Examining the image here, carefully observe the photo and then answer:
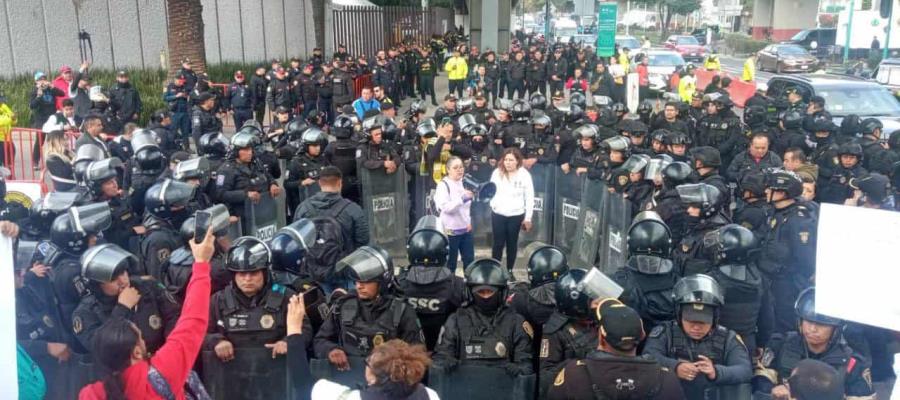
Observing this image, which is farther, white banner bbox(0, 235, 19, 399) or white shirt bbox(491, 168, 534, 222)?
white shirt bbox(491, 168, 534, 222)

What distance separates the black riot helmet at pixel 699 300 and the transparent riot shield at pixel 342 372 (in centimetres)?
188

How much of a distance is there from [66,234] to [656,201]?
5186 millimetres

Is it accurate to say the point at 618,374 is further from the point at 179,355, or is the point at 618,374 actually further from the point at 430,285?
the point at 179,355

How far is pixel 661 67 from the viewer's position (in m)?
28.1

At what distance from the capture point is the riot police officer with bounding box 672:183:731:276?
238 inches

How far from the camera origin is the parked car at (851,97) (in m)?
14.7

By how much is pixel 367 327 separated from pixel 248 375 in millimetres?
756

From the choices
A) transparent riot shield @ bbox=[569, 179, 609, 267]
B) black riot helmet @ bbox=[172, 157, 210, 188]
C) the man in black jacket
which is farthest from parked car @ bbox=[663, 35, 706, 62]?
black riot helmet @ bbox=[172, 157, 210, 188]

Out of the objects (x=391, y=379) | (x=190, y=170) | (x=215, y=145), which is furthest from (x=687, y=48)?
(x=391, y=379)

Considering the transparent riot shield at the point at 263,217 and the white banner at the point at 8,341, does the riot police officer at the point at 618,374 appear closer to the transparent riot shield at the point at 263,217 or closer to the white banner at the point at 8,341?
the white banner at the point at 8,341

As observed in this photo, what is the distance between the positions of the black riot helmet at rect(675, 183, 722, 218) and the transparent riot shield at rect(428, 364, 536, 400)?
2.60 meters

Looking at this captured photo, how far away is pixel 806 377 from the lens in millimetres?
3549

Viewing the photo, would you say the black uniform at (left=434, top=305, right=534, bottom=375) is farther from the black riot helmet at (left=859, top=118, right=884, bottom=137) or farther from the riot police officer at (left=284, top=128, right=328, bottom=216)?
the black riot helmet at (left=859, top=118, right=884, bottom=137)

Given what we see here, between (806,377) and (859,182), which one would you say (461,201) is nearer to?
(859,182)
